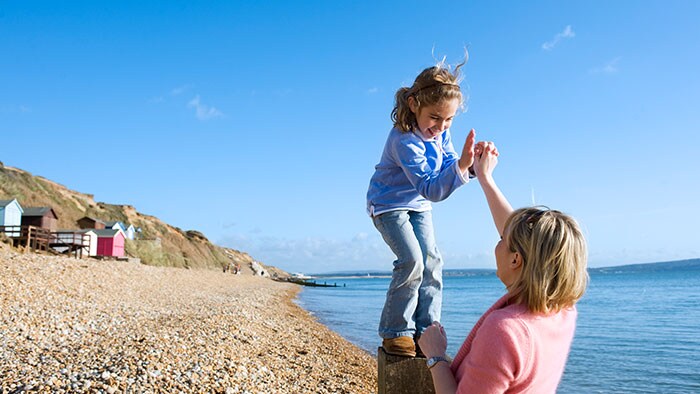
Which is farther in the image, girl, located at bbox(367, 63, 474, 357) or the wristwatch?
girl, located at bbox(367, 63, 474, 357)

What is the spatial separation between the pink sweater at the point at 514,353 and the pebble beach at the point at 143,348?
4569 mm

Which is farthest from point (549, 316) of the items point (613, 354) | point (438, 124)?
point (613, 354)

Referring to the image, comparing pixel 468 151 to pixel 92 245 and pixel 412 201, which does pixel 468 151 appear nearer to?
pixel 412 201

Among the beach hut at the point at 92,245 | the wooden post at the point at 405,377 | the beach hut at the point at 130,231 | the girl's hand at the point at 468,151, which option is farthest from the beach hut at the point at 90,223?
the girl's hand at the point at 468,151

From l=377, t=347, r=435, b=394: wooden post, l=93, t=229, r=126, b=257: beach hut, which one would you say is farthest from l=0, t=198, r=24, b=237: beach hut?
l=377, t=347, r=435, b=394: wooden post

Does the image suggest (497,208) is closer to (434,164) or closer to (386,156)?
(434,164)

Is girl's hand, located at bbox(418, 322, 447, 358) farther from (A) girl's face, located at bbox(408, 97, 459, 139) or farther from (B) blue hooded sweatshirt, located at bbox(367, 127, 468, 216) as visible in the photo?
(A) girl's face, located at bbox(408, 97, 459, 139)

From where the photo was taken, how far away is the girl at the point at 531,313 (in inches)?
76.0

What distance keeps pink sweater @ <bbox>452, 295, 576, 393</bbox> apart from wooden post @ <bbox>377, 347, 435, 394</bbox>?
0.91m

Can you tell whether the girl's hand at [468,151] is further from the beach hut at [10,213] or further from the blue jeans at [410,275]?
the beach hut at [10,213]

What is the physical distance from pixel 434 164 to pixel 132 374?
174 inches

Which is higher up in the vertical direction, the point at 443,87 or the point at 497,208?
the point at 443,87

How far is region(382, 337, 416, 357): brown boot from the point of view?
3.19 m

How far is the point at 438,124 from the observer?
138 inches
